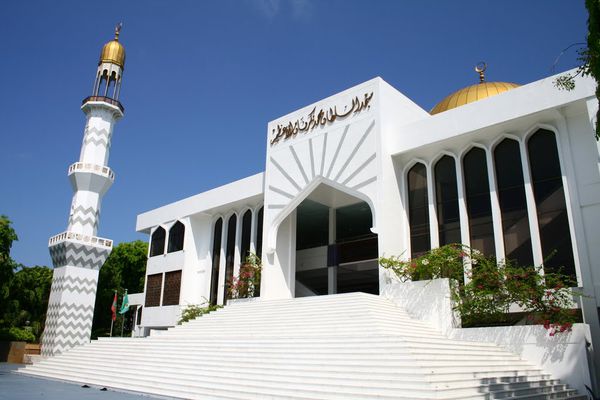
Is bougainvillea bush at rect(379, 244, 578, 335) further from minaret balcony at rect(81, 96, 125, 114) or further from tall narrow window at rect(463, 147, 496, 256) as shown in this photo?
minaret balcony at rect(81, 96, 125, 114)

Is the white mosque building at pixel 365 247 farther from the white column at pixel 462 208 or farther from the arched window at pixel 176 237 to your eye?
the arched window at pixel 176 237

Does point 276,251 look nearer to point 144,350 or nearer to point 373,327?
point 144,350

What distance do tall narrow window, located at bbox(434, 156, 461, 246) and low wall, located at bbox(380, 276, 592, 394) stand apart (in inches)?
82.0

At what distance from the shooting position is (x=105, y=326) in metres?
31.0

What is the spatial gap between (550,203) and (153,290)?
16.6 metres

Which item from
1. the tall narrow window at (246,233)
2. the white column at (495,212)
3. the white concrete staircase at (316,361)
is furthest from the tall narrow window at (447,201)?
the tall narrow window at (246,233)

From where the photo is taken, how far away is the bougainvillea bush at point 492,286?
962 cm

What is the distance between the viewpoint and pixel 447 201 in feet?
43.3

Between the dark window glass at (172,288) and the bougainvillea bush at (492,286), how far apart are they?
11.0 meters

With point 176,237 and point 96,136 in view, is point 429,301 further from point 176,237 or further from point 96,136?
point 96,136

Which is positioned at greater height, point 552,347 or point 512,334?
point 512,334

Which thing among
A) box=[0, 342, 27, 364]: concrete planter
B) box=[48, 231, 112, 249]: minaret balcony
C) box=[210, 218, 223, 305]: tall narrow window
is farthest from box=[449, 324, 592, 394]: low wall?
box=[0, 342, 27, 364]: concrete planter

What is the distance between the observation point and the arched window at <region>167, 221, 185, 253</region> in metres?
21.1

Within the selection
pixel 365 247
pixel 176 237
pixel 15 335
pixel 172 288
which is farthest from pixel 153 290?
pixel 365 247
